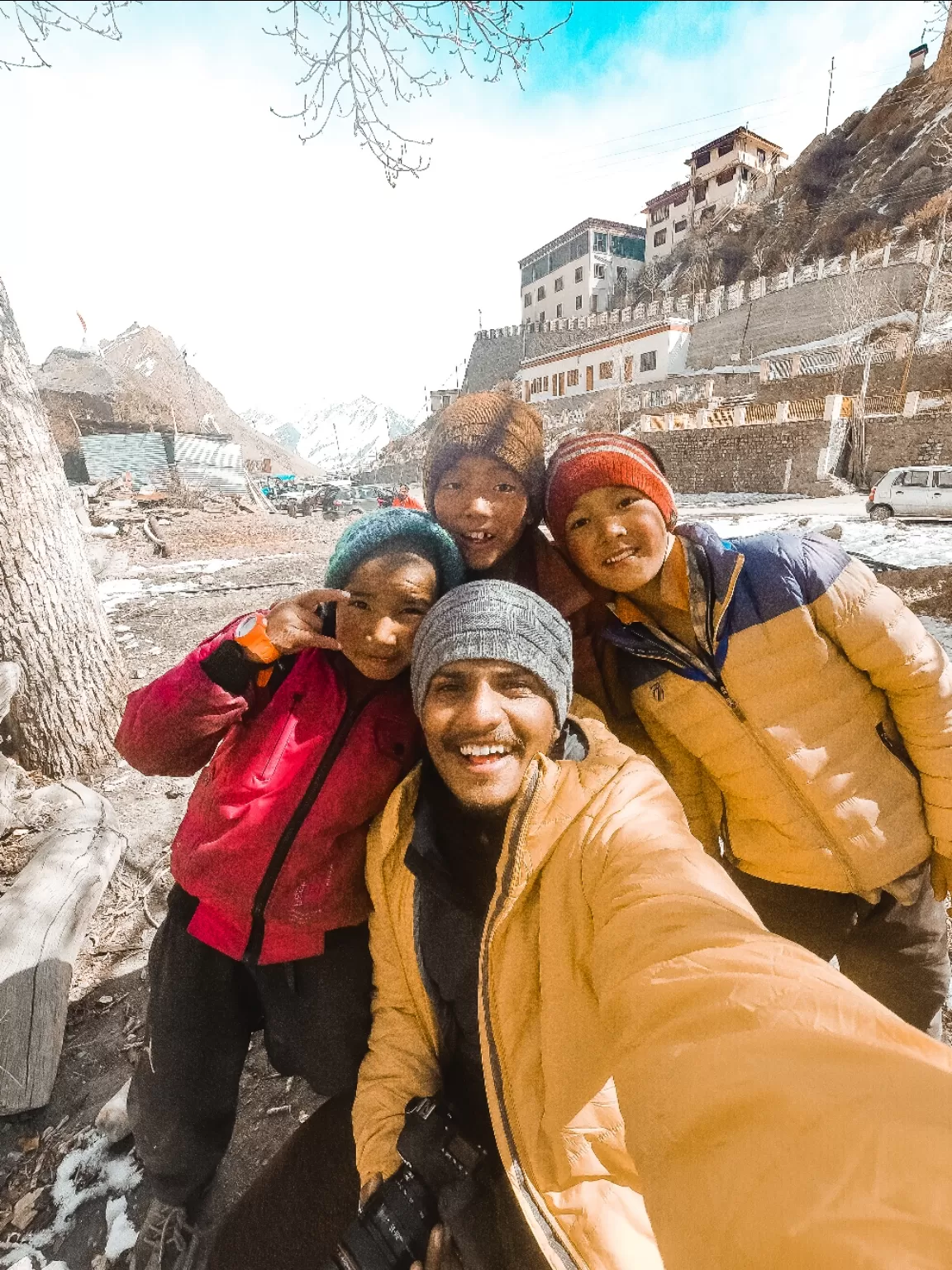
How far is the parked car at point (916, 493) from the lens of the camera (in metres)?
11.6

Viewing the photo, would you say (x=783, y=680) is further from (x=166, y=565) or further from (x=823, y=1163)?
(x=166, y=565)

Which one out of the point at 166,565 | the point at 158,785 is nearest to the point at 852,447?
the point at 166,565

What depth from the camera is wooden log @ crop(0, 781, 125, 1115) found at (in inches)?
77.3

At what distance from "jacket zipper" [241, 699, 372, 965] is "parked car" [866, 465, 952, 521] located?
13.6 metres

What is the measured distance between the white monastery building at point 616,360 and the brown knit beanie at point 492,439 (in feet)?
107

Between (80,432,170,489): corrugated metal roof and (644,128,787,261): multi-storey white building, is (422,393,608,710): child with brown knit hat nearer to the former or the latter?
(80,432,170,489): corrugated metal roof

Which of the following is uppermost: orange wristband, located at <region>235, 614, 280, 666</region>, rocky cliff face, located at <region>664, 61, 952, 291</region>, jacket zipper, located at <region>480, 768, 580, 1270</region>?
rocky cliff face, located at <region>664, 61, 952, 291</region>

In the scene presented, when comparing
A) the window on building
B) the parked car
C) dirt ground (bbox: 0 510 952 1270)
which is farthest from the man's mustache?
the window on building

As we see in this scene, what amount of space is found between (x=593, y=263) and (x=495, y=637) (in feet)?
177

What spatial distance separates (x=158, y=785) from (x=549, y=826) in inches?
132

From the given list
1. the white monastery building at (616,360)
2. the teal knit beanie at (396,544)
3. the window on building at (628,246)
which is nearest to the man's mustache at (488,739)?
the teal knit beanie at (396,544)

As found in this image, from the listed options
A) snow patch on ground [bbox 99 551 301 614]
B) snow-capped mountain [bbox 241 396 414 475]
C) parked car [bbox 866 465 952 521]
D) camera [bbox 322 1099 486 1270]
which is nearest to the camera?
camera [bbox 322 1099 486 1270]

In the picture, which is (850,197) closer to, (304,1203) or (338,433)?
(304,1203)

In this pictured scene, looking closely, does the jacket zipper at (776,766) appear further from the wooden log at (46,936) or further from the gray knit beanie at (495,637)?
the wooden log at (46,936)
